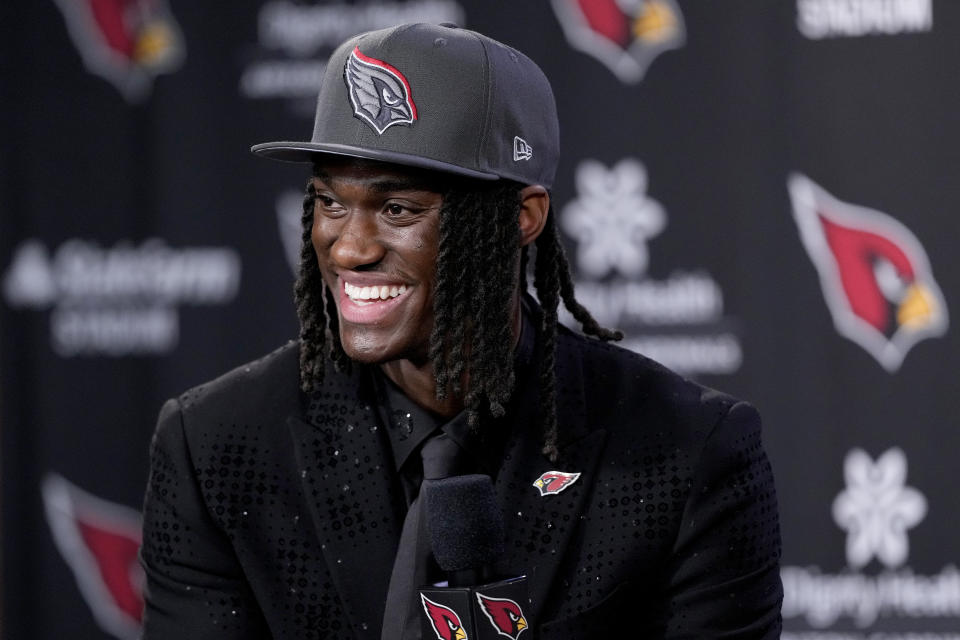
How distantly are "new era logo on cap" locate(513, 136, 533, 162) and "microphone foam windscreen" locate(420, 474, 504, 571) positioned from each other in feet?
1.46

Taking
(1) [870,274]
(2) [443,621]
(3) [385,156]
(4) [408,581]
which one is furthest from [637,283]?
(2) [443,621]

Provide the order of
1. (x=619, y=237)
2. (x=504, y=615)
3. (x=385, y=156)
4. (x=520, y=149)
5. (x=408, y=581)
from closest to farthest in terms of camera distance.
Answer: (x=504, y=615) < (x=408, y=581) < (x=385, y=156) < (x=520, y=149) < (x=619, y=237)

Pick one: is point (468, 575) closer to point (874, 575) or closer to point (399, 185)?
point (399, 185)

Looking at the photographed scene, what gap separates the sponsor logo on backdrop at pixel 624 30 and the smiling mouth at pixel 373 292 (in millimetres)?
1476

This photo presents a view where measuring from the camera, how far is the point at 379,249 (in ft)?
4.71

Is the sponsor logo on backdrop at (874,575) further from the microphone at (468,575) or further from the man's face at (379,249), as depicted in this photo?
the microphone at (468,575)

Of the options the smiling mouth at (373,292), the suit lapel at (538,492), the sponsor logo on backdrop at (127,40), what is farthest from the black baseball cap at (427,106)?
the sponsor logo on backdrop at (127,40)

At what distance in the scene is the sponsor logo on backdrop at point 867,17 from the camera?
2666 mm

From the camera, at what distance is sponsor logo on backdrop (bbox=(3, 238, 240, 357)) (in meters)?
2.92

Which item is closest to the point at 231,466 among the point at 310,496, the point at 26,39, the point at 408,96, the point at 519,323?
the point at 310,496

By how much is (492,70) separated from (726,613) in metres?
0.71

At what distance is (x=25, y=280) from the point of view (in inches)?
116

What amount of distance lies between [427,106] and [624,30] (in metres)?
1.48

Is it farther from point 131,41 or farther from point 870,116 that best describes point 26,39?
point 870,116
